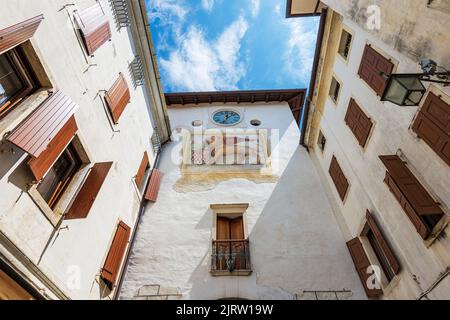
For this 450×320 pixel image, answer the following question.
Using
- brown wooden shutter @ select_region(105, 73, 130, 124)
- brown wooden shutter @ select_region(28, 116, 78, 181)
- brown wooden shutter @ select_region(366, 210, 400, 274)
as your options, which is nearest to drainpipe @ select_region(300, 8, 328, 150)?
brown wooden shutter @ select_region(366, 210, 400, 274)

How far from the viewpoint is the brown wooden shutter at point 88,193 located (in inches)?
187

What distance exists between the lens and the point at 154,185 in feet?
32.9

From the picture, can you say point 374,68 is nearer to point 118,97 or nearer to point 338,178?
point 338,178

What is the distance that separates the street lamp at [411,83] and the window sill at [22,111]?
6.36 meters

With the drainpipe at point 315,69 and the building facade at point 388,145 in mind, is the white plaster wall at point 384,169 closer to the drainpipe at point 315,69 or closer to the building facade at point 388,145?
the building facade at point 388,145

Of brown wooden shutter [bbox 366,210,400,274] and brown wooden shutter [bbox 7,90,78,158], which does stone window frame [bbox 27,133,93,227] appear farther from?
brown wooden shutter [bbox 366,210,400,274]

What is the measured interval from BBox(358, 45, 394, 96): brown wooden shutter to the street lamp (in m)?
1.57

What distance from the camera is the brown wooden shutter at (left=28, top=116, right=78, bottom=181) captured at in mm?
3980

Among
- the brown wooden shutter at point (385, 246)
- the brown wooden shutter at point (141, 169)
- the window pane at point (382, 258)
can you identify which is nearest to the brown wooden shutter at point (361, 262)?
the window pane at point (382, 258)

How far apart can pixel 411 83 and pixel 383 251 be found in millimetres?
4404

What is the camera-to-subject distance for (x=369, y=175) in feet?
23.1

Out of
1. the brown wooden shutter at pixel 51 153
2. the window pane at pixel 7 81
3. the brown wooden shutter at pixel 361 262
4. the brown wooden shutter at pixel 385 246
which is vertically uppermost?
the window pane at pixel 7 81

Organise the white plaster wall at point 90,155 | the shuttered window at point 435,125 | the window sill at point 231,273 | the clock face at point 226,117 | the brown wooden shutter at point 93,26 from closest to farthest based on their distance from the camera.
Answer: the white plaster wall at point 90,155 → the shuttered window at point 435,125 → the brown wooden shutter at point 93,26 → the window sill at point 231,273 → the clock face at point 226,117

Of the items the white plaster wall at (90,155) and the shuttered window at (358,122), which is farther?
the shuttered window at (358,122)
